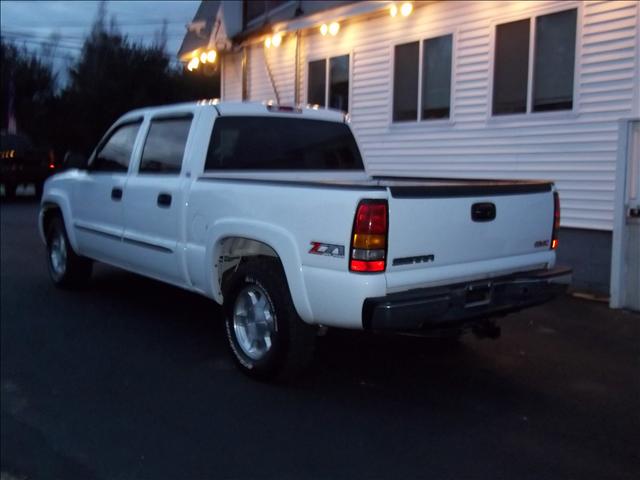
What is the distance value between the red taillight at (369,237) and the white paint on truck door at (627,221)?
404 centimetres

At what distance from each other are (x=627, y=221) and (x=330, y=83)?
6.59 m

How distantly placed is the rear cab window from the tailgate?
1.83 metres

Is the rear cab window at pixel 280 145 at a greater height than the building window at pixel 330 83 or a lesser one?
lesser

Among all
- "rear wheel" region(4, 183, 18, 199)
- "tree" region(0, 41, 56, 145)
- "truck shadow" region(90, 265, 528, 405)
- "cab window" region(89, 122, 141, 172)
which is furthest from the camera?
"tree" region(0, 41, 56, 145)

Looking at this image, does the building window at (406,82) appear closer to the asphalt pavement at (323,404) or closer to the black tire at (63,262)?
the asphalt pavement at (323,404)

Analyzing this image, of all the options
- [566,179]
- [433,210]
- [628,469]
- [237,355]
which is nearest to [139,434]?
[237,355]

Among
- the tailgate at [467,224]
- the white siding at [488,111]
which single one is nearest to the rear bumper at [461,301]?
the tailgate at [467,224]

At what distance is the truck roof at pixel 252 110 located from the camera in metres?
5.93

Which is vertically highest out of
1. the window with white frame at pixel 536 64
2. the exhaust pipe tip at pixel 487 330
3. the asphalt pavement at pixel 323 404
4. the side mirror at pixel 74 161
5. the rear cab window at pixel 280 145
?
the window with white frame at pixel 536 64

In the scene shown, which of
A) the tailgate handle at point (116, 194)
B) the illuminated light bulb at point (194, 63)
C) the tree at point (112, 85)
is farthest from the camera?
Answer: the tree at point (112, 85)

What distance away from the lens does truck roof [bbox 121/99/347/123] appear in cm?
593

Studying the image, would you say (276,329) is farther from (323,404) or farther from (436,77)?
(436,77)

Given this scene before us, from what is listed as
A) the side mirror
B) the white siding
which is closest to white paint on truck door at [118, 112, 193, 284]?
the side mirror

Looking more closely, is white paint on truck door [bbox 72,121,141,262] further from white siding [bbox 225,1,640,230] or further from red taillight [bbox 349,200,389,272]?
white siding [bbox 225,1,640,230]
